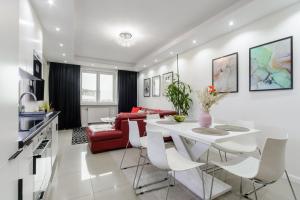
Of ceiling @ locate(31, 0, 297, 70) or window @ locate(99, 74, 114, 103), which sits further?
window @ locate(99, 74, 114, 103)

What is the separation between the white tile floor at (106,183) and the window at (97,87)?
4263 millimetres

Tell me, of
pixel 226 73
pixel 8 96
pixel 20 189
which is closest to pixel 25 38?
pixel 8 96

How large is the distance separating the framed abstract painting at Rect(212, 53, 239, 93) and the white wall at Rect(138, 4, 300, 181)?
0.33 ft

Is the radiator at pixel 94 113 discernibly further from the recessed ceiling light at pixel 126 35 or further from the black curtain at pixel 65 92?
the recessed ceiling light at pixel 126 35

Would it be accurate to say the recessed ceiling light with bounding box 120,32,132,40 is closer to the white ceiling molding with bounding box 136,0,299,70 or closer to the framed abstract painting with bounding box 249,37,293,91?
the white ceiling molding with bounding box 136,0,299,70

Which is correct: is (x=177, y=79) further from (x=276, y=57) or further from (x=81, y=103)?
(x=81, y=103)

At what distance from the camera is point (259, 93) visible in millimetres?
2727

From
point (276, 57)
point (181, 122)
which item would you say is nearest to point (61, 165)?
point (181, 122)

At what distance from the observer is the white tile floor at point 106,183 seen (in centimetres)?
191

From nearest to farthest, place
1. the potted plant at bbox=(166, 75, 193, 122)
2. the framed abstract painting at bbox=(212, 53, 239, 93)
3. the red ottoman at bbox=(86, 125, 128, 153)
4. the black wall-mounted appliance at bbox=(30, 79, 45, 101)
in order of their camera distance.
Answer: the black wall-mounted appliance at bbox=(30, 79, 45, 101)
the framed abstract painting at bbox=(212, 53, 239, 93)
the red ottoman at bbox=(86, 125, 128, 153)
the potted plant at bbox=(166, 75, 193, 122)

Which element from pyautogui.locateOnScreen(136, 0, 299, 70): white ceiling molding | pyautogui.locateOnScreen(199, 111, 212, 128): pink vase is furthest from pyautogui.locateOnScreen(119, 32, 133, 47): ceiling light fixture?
pyautogui.locateOnScreen(199, 111, 212, 128): pink vase

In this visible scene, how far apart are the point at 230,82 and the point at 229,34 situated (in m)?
1.04

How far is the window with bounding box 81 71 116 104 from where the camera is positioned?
6.98 meters

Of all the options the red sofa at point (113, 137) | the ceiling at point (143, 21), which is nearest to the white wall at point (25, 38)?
the ceiling at point (143, 21)
